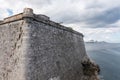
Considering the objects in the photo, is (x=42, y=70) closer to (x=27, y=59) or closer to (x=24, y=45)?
(x=27, y=59)

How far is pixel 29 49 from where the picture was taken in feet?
20.2

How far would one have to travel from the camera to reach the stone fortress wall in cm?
613

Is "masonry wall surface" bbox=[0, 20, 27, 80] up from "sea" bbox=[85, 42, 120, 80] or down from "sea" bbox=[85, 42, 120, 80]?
up

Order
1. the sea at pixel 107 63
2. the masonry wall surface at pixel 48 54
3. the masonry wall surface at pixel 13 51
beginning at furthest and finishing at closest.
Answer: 1. the sea at pixel 107 63
2. the masonry wall surface at pixel 48 54
3. the masonry wall surface at pixel 13 51

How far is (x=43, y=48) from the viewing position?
7047 mm

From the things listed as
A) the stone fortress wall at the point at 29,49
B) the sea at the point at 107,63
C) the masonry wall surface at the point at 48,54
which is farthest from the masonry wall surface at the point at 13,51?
the sea at the point at 107,63

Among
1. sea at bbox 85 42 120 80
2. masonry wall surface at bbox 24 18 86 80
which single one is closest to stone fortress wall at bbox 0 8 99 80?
masonry wall surface at bbox 24 18 86 80

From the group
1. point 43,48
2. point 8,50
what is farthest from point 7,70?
point 43,48

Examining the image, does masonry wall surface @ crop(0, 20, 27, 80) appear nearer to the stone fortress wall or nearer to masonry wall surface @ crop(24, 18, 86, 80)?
the stone fortress wall

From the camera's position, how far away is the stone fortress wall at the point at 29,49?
20.1 feet

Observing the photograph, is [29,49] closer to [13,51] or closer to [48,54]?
[13,51]

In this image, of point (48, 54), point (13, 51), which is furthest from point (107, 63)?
point (13, 51)

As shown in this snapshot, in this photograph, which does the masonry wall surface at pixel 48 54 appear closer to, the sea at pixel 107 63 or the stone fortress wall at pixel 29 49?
the stone fortress wall at pixel 29 49

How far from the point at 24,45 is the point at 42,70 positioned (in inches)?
66.7
